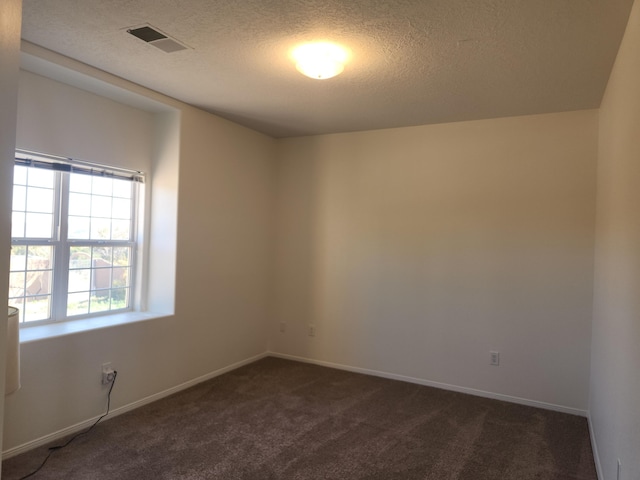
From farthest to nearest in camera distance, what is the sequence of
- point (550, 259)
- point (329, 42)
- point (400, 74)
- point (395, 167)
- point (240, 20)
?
1. point (395, 167)
2. point (550, 259)
3. point (400, 74)
4. point (329, 42)
5. point (240, 20)

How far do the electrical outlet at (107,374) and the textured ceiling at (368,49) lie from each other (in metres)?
2.15

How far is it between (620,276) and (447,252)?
180 centimetres

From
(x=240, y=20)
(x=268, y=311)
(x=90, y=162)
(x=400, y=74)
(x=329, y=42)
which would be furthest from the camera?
(x=268, y=311)

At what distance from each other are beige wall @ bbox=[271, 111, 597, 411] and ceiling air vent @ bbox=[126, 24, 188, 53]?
2.26m

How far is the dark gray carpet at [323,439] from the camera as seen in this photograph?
99.1 inches

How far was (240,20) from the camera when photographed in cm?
221

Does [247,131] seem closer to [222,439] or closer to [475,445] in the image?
[222,439]

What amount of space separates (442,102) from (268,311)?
2.92 meters

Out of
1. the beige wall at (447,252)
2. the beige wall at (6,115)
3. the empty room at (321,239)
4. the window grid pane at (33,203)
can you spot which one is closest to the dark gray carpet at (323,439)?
the empty room at (321,239)

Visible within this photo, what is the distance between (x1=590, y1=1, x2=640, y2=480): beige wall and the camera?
1829 mm

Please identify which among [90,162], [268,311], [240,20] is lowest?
[268,311]

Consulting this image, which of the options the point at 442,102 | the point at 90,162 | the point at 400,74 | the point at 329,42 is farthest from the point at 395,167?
the point at 90,162

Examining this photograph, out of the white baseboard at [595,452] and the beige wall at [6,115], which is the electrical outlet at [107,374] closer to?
the beige wall at [6,115]

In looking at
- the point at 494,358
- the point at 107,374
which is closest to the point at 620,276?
the point at 494,358
